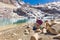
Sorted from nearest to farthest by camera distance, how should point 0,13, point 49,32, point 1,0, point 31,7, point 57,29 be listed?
point 57,29
point 49,32
point 0,13
point 31,7
point 1,0

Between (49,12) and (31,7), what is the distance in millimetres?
3511

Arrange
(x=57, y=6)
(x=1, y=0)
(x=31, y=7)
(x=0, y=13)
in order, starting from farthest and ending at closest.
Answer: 1. (x=1, y=0)
2. (x=57, y=6)
3. (x=31, y=7)
4. (x=0, y=13)

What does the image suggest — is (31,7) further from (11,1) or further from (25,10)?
(11,1)

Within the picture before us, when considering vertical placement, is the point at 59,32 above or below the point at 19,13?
above

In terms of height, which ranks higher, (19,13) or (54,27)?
(54,27)

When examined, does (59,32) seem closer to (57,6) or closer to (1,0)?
(57,6)

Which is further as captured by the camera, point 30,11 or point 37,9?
point 37,9

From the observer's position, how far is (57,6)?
34125 mm

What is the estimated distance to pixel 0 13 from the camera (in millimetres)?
28844

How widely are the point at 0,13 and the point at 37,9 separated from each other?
964 cm

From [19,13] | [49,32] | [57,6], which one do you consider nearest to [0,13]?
[19,13]

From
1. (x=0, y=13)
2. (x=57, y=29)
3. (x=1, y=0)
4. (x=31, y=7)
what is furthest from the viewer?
(x=1, y=0)

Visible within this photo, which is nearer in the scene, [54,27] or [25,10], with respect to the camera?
[54,27]

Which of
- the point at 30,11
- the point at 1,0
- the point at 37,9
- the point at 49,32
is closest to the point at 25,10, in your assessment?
the point at 30,11
